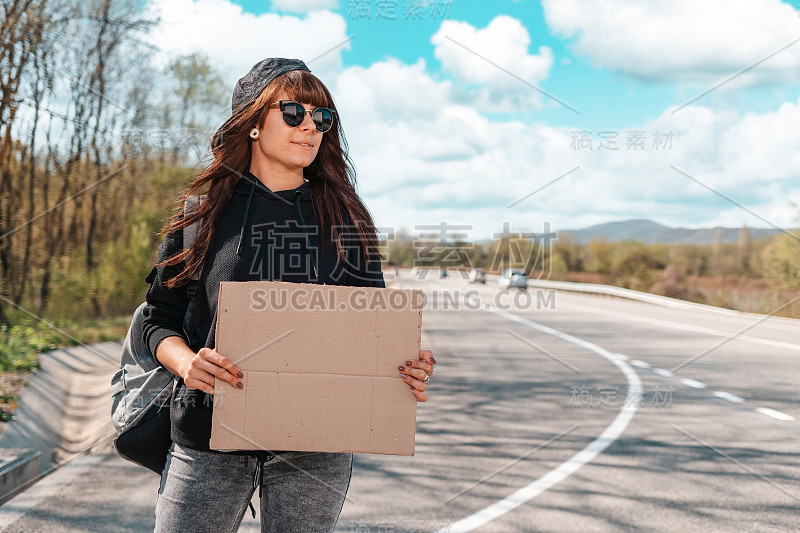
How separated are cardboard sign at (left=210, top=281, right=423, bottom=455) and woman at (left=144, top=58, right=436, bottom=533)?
0.21 feet

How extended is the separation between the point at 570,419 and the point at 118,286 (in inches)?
443

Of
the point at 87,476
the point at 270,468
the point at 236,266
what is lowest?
the point at 87,476

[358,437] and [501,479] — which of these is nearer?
[358,437]

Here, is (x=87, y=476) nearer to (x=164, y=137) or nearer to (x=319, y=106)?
(x=319, y=106)

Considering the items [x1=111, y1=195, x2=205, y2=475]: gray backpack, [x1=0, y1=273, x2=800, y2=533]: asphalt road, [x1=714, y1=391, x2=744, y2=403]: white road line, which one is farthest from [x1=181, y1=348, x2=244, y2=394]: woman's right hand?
[x1=714, y1=391, x2=744, y2=403]: white road line

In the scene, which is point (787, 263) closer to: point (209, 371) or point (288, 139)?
point (288, 139)

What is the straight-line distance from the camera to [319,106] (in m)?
2.44

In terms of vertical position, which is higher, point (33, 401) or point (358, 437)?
point (358, 437)

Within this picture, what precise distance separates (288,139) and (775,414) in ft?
24.6

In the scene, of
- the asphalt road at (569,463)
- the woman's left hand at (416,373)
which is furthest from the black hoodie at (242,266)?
→ the asphalt road at (569,463)

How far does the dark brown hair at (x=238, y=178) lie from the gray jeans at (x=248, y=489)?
0.55 metres

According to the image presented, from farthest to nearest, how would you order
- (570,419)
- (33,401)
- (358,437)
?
(570,419) < (33,401) < (358,437)

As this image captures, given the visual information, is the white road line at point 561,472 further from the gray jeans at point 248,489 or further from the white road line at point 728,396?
the gray jeans at point 248,489

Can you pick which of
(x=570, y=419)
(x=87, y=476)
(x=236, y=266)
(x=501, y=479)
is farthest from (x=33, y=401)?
(x=236, y=266)
